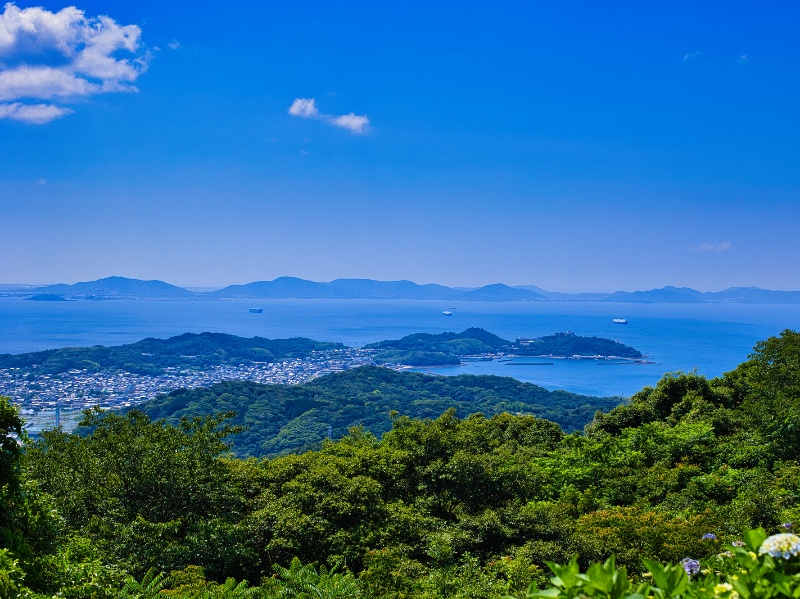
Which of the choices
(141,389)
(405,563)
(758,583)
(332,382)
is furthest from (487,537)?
(141,389)

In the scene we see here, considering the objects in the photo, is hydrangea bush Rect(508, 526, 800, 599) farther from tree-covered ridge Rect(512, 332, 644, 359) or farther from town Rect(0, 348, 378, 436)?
tree-covered ridge Rect(512, 332, 644, 359)

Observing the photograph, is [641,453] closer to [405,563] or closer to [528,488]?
[528,488]

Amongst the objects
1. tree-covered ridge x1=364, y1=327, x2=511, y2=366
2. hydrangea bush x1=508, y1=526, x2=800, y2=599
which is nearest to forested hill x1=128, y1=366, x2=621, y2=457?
tree-covered ridge x1=364, y1=327, x2=511, y2=366

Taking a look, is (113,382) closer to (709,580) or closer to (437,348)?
(437,348)

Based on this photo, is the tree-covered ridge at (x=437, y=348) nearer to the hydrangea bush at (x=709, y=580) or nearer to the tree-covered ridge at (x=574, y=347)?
the tree-covered ridge at (x=574, y=347)

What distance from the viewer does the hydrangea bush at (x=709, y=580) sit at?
1.93 meters

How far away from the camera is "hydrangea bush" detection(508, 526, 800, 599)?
1.93 meters

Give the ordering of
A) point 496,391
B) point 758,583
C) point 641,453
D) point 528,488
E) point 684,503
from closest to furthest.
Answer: point 758,583
point 684,503
point 528,488
point 641,453
point 496,391

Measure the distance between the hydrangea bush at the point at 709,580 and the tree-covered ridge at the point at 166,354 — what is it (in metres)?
102

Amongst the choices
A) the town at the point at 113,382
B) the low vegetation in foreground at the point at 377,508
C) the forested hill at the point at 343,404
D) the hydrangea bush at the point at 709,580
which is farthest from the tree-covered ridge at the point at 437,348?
the hydrangea bush at the point at 709,580

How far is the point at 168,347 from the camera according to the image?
115 meters

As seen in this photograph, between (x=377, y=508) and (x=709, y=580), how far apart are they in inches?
379

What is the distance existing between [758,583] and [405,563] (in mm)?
7930

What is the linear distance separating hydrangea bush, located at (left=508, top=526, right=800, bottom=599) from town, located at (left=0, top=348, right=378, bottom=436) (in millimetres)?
56031
